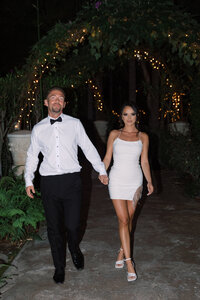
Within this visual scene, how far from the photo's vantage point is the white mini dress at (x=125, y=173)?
440 centimetres

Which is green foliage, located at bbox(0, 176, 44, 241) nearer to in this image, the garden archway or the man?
the man

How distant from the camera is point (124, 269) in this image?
4570 millimetres

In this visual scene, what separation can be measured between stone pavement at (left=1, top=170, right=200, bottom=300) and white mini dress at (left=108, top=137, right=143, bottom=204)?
87 cm

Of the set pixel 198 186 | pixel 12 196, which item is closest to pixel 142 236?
pixel 12 196

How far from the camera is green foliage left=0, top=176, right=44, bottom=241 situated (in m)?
5.52

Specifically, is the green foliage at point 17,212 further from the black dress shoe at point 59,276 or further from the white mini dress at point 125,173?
the white mini dress at point 125,173

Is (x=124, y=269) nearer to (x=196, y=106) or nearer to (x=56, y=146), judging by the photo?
(x=56, y=146)

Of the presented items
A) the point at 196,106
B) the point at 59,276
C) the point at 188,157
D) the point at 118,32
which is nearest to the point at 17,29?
the point at 196,106

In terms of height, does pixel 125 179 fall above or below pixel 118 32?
below

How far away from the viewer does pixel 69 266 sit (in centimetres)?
467

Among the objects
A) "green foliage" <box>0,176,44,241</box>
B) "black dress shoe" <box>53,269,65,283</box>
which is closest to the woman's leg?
"black dress shoe" <box>53,269,65,283</box>

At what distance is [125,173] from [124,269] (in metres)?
1.10

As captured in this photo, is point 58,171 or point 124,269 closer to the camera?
point 58,171

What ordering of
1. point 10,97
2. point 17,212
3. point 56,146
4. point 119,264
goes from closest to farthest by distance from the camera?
point 56,146
point 119,264
point 17,212
point 10,97
